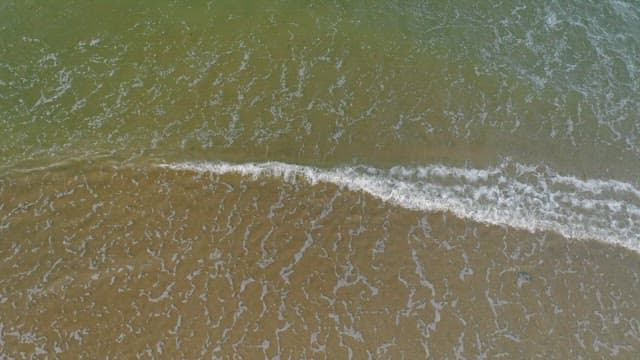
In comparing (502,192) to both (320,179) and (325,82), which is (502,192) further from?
(325,82)

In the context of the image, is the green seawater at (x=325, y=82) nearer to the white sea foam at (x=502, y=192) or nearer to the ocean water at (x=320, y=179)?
the ocean water at (x=320, y=179)

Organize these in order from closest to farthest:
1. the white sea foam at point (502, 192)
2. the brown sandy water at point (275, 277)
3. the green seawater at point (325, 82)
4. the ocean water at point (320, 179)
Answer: the brown sandy water at point (275, 277)
the ocean water at point (320, 179)
the white sea foam at point (502, 192)
the green seawater at point (325, 82)

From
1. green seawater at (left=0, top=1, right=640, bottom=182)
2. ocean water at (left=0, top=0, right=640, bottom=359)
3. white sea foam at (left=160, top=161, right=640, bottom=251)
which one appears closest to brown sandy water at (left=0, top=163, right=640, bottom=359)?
ocean water at (left=0, top=0, right=640, bottom=359)

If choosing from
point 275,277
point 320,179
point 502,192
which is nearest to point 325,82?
point 320,179

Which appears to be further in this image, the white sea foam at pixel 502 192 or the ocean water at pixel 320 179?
the white sea foam at pixel 502 192

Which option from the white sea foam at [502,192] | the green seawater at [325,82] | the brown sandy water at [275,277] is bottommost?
the brown sandy water at [275,277]

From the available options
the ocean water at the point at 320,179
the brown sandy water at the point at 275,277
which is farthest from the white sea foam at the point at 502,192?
the brown sandy water at the point at 275,277

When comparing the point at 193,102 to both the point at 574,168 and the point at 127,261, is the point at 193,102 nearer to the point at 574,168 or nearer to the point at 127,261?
the point at 127,261
